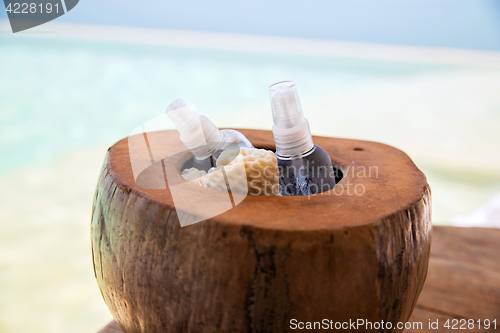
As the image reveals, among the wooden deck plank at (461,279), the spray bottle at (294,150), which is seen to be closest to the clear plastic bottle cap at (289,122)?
A: the spray bottle at (294,150)

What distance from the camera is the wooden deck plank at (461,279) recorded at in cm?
66

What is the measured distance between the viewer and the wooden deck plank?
66 centimetres

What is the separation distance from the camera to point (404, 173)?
46 cm

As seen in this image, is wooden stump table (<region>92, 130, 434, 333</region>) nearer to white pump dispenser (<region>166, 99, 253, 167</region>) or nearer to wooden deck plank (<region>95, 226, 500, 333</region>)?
white pump dispenser (<region>166, 99, 253, 167</region>)

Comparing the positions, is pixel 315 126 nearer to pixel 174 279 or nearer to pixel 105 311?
pixel 105 311

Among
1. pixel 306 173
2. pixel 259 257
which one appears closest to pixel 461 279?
pixel 306 173

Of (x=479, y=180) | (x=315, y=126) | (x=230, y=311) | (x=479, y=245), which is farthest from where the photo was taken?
(x=315, y=126)

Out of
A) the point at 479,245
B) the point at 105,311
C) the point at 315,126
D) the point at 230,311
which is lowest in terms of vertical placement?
the point at 315,126

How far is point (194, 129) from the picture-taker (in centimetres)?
45

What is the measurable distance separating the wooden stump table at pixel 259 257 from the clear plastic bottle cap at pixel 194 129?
0.21ft

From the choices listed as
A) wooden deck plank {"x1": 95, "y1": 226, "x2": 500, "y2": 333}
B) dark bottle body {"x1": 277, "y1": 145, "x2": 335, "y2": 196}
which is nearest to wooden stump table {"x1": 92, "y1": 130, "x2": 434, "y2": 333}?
dark bottle body {"x1": 277, "y1": 145, "x2": 335, "y2": 196}

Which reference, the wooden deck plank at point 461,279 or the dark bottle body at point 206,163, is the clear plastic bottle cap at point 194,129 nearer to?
the dark bottle body at point 206,163

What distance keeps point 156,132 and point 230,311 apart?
0.32 meters

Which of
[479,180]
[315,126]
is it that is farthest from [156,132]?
[315,126]
